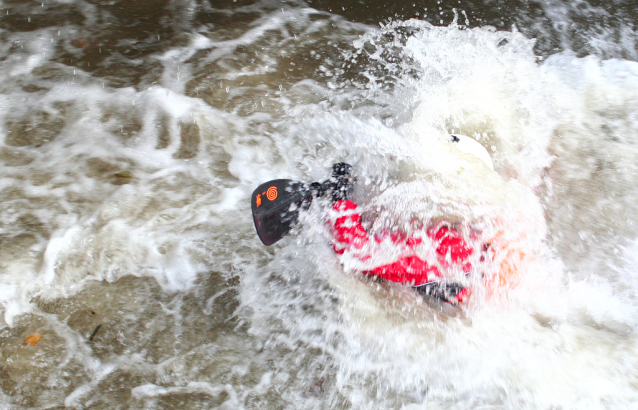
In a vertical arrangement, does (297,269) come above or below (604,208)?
below

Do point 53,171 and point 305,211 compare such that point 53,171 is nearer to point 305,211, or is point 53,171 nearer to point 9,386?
point 9,386

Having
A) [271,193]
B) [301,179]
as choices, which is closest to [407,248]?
[271,193]

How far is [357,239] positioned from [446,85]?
198 cm

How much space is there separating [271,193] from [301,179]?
0.64 meters

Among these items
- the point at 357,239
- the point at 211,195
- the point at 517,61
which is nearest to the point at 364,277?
the point at 357,239

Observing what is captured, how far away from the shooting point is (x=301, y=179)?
3.08m

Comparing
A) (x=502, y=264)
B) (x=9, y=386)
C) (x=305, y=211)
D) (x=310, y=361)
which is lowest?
(x=9, y=386)

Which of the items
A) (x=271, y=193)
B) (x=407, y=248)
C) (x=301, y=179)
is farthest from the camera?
(x=301, y=179)

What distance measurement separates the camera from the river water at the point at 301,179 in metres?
2.33

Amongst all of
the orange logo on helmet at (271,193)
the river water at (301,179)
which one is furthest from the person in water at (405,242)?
the river water at (301,179)

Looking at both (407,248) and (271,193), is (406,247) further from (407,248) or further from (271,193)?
(271,193)

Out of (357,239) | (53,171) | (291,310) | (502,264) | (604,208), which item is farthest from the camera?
(604,208)

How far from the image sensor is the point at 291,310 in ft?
8.33

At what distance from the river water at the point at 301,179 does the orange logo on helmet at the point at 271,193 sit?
26cm
